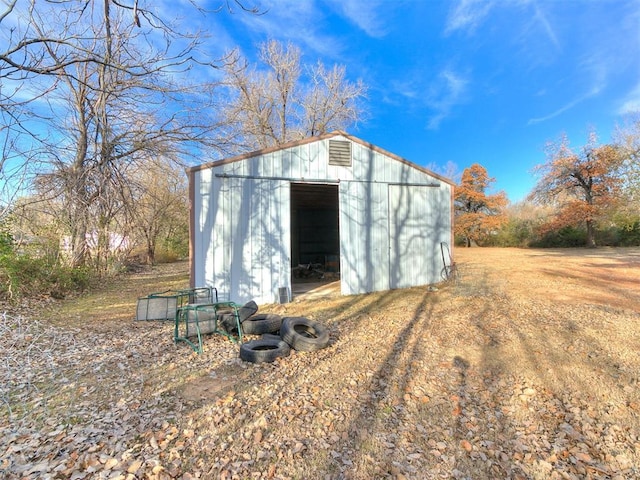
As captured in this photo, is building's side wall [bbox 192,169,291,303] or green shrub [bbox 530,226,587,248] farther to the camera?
green shrub [bbox 530,226,587,248]

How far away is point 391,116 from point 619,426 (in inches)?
799

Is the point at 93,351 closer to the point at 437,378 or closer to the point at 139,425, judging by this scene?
the point at 139,425

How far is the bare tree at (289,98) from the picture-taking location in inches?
736

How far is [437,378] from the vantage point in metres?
3.25

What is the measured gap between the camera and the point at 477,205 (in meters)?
27.5

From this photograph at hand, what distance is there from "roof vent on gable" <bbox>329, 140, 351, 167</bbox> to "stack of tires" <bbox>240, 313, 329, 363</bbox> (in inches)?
158

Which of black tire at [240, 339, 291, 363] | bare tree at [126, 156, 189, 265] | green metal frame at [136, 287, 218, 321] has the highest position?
bare tree at [126, 156, 189, 265]

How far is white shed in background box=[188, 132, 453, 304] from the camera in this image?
6.20 metres

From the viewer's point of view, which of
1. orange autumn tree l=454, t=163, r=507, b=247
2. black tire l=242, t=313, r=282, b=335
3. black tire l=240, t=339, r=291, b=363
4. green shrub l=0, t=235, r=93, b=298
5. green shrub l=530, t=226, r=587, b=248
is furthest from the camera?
orange autumn tree l=454, t=163, r=507, b=247

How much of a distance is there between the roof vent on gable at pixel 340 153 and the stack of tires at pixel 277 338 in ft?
13.2

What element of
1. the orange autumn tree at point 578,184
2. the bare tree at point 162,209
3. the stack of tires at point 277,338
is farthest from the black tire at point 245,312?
the orange autumn tree at point 578,184

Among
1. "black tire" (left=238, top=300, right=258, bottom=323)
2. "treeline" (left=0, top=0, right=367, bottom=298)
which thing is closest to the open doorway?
"treeline" (left=0, top=0, right=367, bottom=298)

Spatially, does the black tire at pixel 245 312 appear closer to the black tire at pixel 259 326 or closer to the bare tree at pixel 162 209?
the black tire at pixel 259 326

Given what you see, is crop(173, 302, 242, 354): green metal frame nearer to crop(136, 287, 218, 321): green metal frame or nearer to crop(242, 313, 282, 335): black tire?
crop(242, 313, 282, 335): black tire
